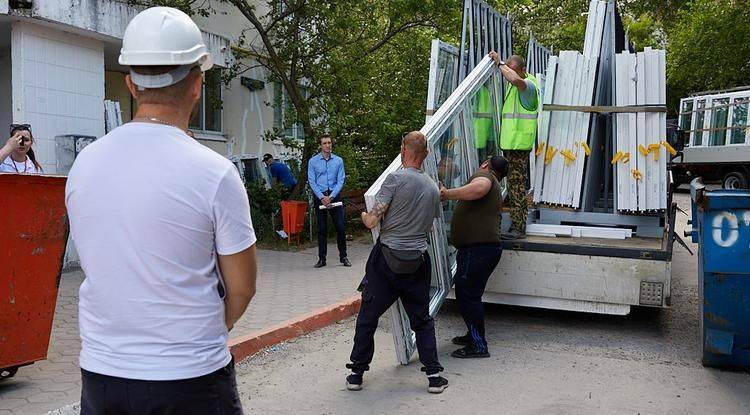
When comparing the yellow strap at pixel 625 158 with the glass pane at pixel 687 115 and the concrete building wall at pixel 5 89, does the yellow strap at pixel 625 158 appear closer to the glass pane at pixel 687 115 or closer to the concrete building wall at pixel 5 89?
the concrete building wall at pixel 5 89

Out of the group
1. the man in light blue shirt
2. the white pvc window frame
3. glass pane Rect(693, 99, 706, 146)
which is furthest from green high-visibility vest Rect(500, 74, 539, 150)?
glass pane Rect(693, 99, 706, 146)

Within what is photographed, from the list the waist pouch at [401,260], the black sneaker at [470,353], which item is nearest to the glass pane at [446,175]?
the black sneaker at [470,353]

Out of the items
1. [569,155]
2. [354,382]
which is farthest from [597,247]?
[354,382]

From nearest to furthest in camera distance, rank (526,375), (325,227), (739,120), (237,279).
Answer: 1. (237,279)
2. (526,375)
3. (325,227)
4. (739,120)

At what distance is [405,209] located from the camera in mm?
4746

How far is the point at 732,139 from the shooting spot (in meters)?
19.7

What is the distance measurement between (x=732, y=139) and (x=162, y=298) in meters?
21.0

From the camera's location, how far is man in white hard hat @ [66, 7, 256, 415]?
1.82 metres

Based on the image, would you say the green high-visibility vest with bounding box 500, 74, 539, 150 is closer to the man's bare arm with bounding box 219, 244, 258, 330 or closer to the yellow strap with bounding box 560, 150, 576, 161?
the yellow strap with bounding box 560, 150, 576, 161

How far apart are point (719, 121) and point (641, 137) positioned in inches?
576

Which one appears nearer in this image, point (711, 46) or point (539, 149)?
point (539, 149)

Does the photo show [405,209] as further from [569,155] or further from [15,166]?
[15,166]

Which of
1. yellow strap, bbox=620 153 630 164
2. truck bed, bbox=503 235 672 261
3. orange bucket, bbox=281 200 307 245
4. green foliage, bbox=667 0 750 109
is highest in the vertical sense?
green foliage, bbox=667 0 750 109

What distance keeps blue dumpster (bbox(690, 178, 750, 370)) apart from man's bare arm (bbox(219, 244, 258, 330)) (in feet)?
13.4
